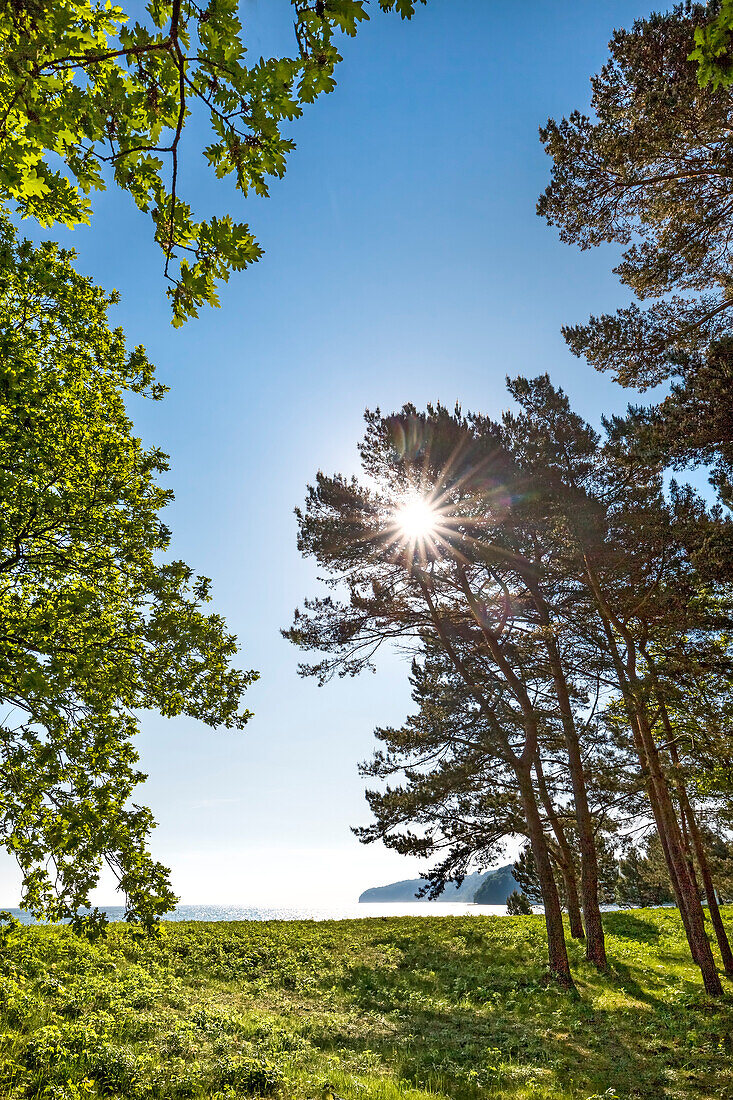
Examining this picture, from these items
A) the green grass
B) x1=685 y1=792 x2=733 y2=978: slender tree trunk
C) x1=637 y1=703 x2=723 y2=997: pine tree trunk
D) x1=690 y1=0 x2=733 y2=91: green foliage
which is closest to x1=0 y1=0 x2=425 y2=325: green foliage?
x1=690 y1=0 x2=733 y2=91: green foliage

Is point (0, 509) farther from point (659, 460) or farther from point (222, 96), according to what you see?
point (659, 460)

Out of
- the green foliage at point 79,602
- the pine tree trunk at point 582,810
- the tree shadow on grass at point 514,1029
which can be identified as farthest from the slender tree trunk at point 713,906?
the green foliage at point 79,602

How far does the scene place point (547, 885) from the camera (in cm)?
1459

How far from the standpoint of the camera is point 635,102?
8.29 meters

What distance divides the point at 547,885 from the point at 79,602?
1406 cm

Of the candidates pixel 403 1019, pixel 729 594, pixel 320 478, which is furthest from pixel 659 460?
pixel 403 1019

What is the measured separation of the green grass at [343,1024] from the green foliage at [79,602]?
4.08 feet

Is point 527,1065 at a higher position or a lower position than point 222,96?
lower

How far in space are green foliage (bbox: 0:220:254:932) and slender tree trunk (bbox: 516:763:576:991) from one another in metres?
9.75

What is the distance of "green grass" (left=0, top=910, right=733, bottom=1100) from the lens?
293 inches

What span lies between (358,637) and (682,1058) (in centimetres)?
1044

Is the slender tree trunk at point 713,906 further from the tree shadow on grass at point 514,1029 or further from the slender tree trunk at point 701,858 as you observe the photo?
the tree shadow on grass at point 514,1029

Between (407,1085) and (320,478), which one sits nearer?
→ (407,1085)

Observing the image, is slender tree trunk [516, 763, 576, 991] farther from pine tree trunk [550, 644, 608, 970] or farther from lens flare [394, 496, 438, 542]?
lens flare [394, 496, 438, 542]
